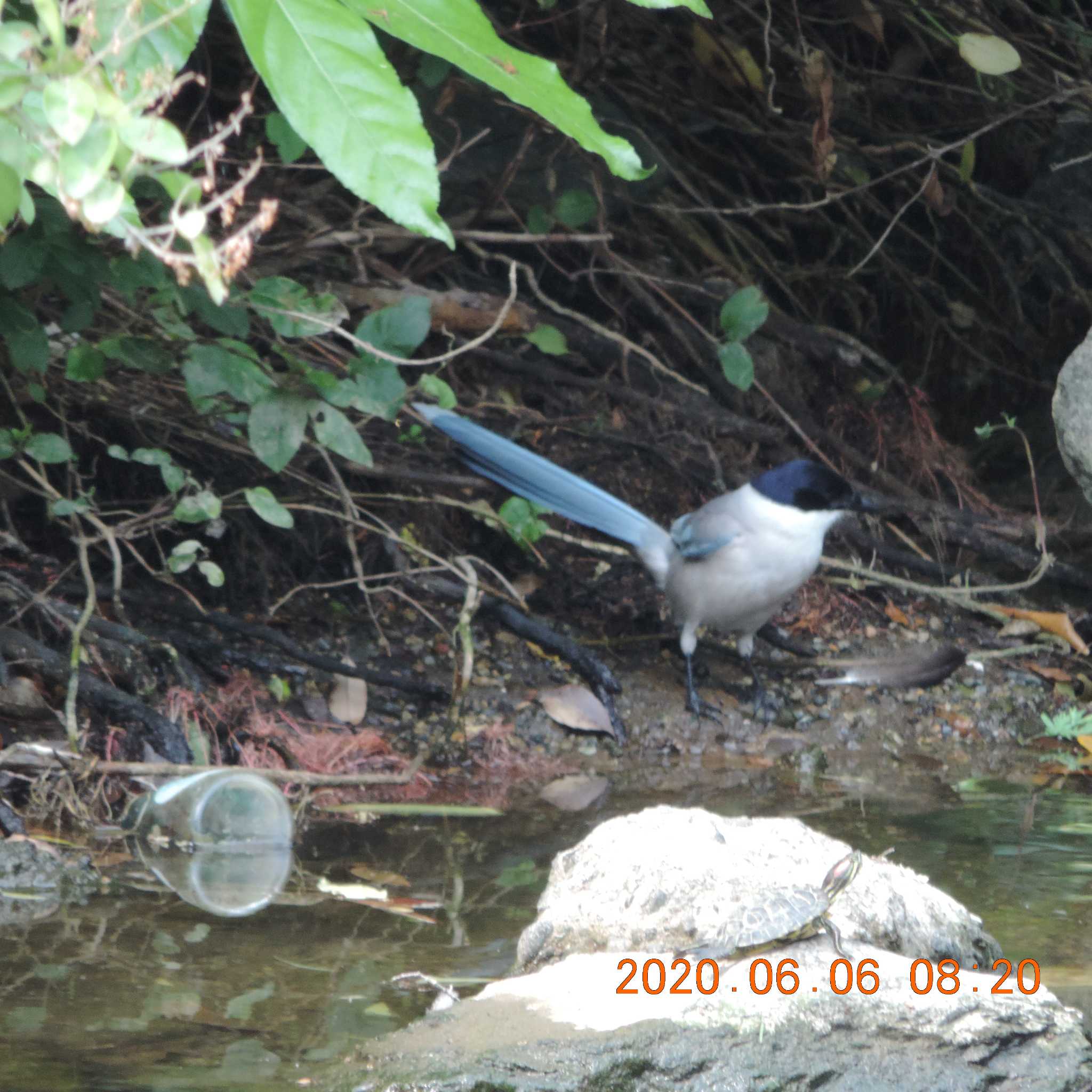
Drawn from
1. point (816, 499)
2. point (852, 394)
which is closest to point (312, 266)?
point (816, 499)

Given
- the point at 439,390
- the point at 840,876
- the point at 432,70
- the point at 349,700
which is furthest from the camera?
the point at 349,700

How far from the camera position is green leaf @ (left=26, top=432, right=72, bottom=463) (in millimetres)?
2926

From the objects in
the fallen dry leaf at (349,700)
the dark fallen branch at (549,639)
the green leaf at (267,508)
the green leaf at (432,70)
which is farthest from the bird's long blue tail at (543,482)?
the green leaf at (267,508)

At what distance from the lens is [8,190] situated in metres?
1.03

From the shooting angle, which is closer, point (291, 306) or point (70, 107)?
point (70, 107)

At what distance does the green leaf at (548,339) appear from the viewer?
4.41 m

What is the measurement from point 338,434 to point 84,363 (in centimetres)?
53

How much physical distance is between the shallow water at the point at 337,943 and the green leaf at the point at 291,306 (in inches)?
38.8

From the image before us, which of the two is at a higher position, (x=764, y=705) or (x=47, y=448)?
(x=47, y=448)

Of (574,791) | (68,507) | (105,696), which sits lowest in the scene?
(574,791)

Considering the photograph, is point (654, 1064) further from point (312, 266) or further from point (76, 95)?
point (312, 266)

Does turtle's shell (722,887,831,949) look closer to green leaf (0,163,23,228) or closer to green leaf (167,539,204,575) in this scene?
green leaf (0,163,23,228)

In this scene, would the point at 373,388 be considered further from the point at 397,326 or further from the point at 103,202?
the point at 103,202
